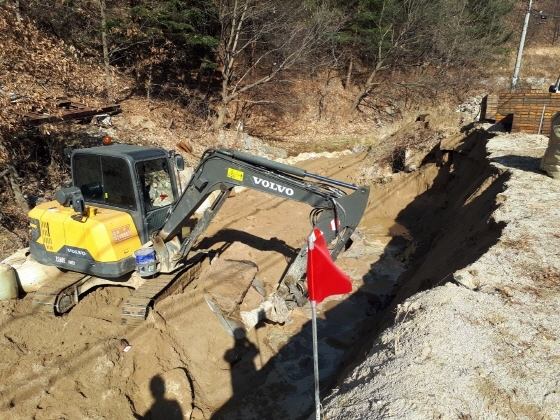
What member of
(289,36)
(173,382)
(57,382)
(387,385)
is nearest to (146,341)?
(173,382)

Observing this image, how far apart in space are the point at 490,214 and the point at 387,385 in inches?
190

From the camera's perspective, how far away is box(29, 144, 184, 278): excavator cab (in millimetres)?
6113

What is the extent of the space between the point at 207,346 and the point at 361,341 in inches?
95.9

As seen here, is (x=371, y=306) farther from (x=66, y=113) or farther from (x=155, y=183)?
(x=66, y=113)

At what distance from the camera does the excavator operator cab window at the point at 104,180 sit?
21.0 feet

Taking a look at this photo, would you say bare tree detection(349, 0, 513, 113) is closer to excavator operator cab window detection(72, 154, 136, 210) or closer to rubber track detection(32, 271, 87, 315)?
excavator operator cab window detection(72, 154, 136, 210)

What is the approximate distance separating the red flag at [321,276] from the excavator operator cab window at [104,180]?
366 centimetres

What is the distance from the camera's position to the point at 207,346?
20.6 ft

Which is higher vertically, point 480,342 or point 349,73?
point 349,73

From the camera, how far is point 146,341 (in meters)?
5.92

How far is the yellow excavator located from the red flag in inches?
96.6

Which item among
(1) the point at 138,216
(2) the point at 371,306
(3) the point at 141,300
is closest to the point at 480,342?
(2) the point at 371,306

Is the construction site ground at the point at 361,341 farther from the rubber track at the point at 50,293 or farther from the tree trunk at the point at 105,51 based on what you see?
the tree trunk at the point at 105,51

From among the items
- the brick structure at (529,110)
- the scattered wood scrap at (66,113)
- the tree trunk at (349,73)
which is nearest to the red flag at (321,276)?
the scattered wood scrap at (66,113)
